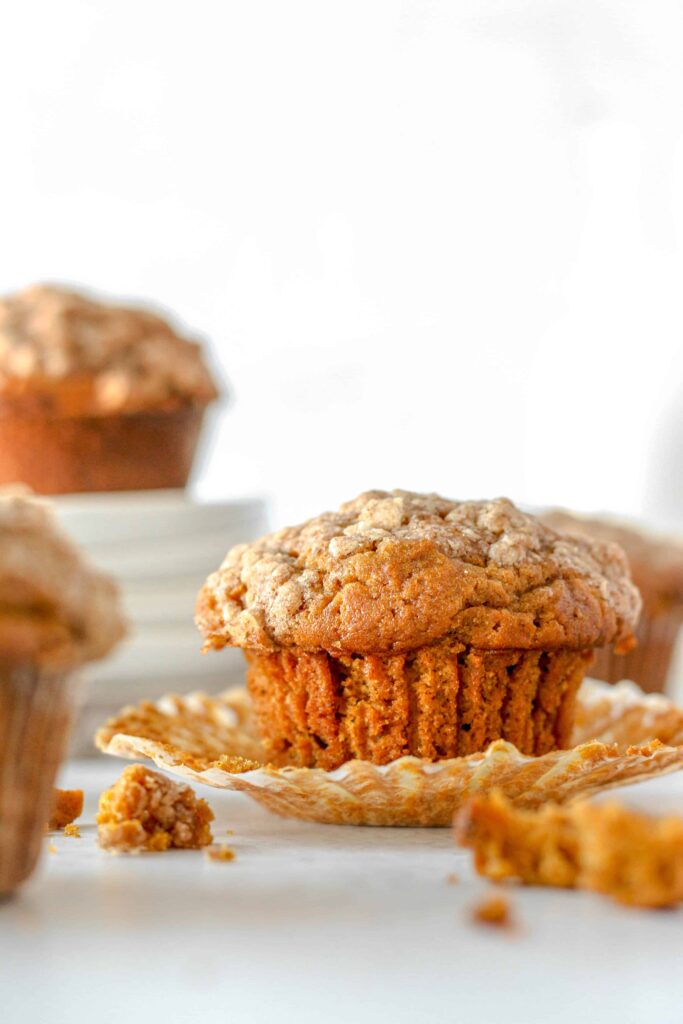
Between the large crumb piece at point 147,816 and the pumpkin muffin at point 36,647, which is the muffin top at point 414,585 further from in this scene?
the pumpkin muffin at point 36,647

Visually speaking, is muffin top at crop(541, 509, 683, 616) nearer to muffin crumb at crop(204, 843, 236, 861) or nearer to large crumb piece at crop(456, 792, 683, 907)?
muffin crumb at crop(204, 843, 236, 861)

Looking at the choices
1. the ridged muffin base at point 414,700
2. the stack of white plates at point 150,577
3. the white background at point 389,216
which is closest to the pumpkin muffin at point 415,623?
the ridged muffin base at point 414,700

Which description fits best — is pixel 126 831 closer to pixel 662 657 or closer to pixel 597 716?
pixel 597 716

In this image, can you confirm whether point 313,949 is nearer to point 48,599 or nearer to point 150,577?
point 48,599

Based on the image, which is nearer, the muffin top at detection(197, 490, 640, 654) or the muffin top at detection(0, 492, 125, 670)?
the muffin top at detection(0, 492, 125, 670)

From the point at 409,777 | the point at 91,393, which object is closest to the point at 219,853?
the point at 409,777

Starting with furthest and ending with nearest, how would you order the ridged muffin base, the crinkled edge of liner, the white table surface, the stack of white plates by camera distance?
the stack of white plates, the ridged muffin base, the crinkled edge of liner, the white table surface

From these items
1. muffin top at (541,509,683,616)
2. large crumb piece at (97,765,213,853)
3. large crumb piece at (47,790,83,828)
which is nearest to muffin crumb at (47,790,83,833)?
large crumb piece at (47,790,83,828)
